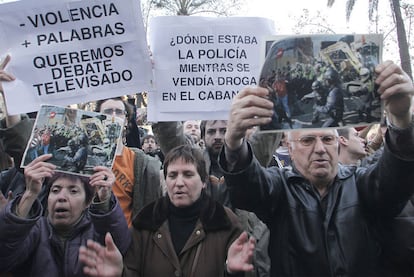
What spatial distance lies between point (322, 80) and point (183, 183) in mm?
1181

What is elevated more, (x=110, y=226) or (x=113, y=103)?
(x=113, y=103)

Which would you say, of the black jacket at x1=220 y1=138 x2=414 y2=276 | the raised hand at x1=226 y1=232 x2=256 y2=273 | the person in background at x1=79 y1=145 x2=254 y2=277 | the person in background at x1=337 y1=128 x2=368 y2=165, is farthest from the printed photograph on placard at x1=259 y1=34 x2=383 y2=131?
the person in background at x1=337 y1=128 x2=368 y2=165

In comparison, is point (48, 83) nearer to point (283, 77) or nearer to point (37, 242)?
point (37, 242)

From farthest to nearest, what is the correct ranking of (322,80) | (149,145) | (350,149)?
1. (149,145)
2. (350,149)
3. (322,80)

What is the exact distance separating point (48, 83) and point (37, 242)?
101 cm

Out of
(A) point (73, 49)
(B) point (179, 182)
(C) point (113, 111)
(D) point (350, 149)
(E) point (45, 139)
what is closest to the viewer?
(E) point (45, 139)

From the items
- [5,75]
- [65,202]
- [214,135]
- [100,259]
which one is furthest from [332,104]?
[5,75]

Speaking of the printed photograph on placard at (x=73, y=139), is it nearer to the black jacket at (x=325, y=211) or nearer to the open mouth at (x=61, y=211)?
the open mouth at (x=61, y=211)

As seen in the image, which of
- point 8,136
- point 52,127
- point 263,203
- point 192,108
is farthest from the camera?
point 192,108

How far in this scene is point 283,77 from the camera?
81.1 inches

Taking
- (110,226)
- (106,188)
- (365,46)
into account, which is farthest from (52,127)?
(365,46)

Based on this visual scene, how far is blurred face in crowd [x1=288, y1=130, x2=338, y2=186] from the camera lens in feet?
7.73

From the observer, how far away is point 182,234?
2762mm

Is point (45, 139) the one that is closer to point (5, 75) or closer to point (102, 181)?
point (102, 181)
